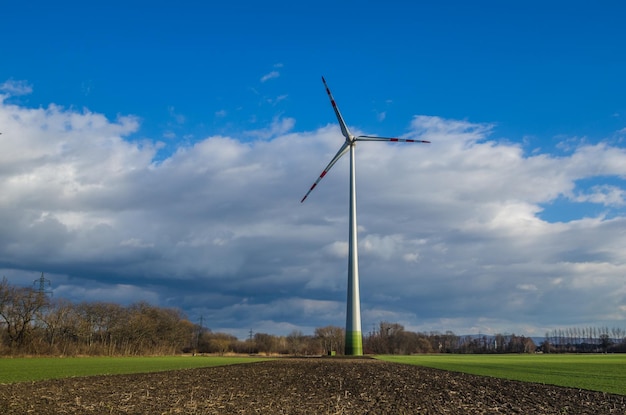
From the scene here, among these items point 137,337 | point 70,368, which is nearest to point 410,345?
point 137,337

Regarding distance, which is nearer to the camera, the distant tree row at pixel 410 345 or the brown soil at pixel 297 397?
the brown soil at pixel 297 397

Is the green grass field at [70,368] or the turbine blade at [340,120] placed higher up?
Result: the turbine blade at [340,120]

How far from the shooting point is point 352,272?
71438 millimetres

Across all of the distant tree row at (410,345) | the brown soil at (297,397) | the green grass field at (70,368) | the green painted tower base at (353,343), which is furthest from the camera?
the distant tree row at (410,345)

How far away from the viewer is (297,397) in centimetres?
2589

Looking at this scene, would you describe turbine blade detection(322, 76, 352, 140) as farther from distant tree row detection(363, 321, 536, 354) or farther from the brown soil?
distant tree row detection(363, 321, 536, 354)

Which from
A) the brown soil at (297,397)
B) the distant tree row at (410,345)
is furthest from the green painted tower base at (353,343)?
the distant tree row at (410,345)

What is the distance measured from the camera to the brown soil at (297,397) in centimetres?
2175

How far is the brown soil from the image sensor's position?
21750 millimetres

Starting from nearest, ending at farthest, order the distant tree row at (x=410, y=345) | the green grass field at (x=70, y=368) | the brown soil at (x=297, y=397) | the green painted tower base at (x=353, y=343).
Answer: the brown soil at (x=297, y=397) → the green grass field at (x=70, y=368) → the green painted tower base at (x=353, y=343) → the distant tree row at (x=410, y=345)

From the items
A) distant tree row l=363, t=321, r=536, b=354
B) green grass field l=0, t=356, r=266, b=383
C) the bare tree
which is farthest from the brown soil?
distant tree row l=363, t=321, r=536, b=354

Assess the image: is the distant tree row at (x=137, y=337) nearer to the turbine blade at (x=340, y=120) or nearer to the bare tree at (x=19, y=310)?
the bare tree at (x=19, y=310)

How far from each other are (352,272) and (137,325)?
8072 cm

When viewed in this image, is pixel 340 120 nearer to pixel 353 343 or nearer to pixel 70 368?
pixel 353 343
